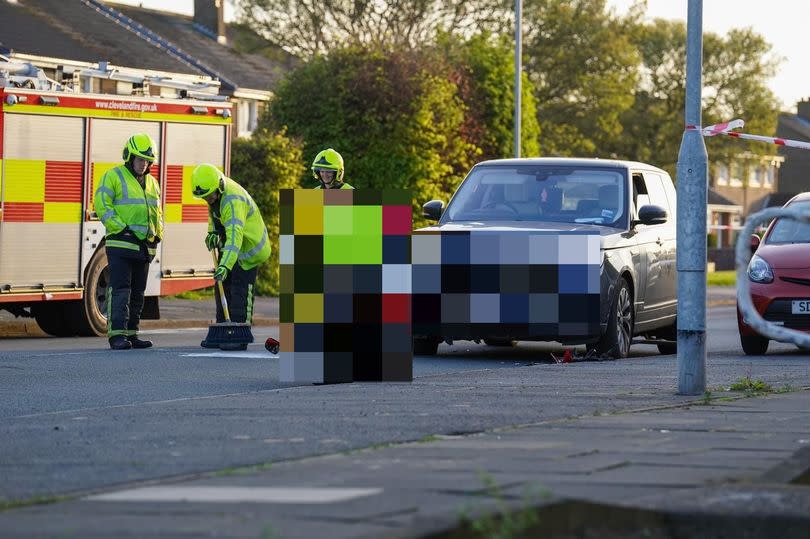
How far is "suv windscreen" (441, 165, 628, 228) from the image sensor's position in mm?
16156

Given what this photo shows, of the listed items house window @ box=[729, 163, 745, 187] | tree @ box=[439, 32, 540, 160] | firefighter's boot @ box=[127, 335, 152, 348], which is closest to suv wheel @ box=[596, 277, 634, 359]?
firefighter's boot @ box=[127, 335, 152, 348]

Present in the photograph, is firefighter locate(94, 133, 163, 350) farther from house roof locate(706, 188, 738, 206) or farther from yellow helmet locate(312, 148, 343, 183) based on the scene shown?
house roof locate(706, 188, 738, 206)

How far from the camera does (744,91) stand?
81.9 m

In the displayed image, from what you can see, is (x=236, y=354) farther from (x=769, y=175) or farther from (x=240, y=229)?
(x=769, y=175)

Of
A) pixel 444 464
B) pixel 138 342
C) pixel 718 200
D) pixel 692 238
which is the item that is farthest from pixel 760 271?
pixel 718 200

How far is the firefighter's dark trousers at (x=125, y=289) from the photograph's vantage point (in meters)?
16.8

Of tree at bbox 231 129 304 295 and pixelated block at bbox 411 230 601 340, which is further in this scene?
tree at bbox 231 129 304 295

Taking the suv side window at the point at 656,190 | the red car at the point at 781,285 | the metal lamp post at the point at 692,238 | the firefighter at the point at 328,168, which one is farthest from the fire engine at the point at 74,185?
the metal lamp post at the point at 692,238

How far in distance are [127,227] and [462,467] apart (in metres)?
10.0

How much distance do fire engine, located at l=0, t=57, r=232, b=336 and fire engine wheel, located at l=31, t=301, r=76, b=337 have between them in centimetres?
1

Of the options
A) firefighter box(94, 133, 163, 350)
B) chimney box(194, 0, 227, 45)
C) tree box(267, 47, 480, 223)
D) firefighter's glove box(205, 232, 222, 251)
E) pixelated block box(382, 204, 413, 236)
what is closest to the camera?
pixelated block box(382, 204, 413, 236)

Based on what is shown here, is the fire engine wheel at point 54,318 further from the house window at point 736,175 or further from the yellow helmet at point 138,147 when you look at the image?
the house window at point 736,175

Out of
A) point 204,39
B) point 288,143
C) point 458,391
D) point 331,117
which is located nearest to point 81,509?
point 458,391

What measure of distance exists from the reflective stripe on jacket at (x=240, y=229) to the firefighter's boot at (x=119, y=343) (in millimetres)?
1390
